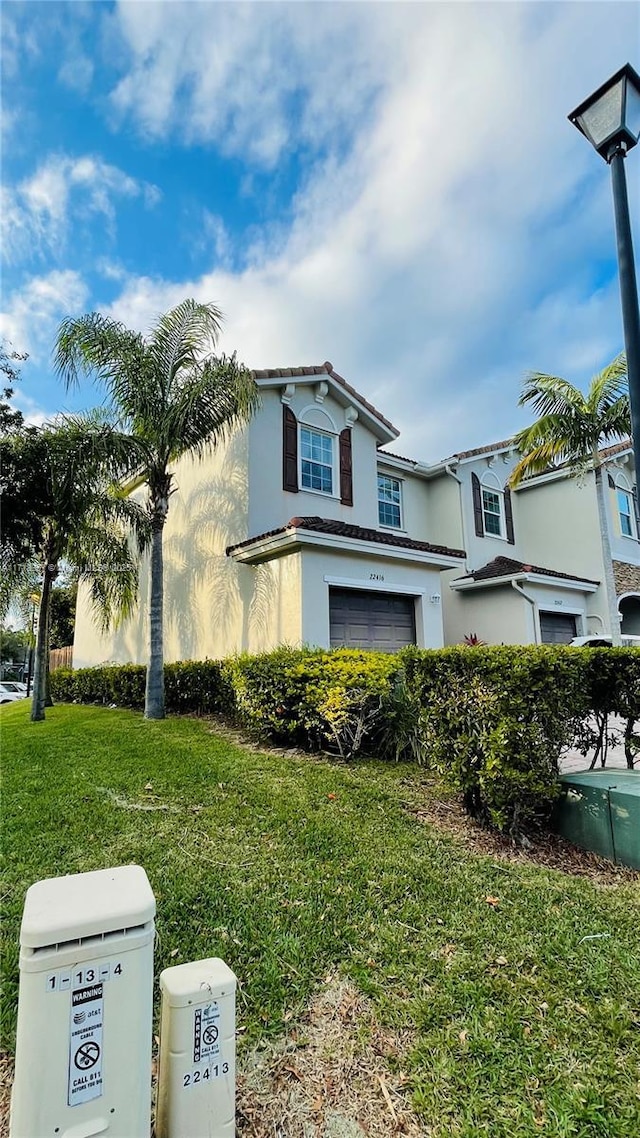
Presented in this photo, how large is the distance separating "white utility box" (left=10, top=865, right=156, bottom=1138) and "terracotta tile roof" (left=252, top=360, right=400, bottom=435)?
11.4 m

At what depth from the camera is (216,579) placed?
13.1 metres

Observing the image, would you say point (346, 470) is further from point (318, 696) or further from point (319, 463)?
point (318, 696)

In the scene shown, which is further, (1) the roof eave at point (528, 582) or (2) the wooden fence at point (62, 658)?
(2) the wooden fence at point (62, 658)

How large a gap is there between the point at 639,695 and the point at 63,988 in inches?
216

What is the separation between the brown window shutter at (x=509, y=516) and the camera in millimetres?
20234

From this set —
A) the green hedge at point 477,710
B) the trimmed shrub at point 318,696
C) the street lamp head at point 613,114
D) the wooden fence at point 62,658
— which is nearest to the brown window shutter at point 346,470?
the trimmed shrub at point 318,696

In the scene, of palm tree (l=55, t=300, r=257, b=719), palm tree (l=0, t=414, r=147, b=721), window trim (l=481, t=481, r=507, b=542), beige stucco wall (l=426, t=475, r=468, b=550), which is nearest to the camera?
palm tree (l=55, t=300, r=257, b=719)

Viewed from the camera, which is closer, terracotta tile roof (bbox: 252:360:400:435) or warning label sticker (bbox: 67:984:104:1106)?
warning label sticker (bbox: 67:984:104:1106)

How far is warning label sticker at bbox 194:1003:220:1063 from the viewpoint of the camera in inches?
76.5

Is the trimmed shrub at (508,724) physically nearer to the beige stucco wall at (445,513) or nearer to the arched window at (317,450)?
the arched window at (317,450)

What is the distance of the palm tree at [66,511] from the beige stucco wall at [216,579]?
1.41m

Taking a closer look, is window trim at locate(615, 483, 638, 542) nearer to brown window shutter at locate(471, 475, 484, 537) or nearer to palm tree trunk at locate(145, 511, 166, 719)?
brown window shutter at locate(471, 475, 484, 537)

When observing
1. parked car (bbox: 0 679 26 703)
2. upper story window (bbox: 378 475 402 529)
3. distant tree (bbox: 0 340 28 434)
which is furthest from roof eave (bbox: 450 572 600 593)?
parked car (bbox: 0 679 26 703)

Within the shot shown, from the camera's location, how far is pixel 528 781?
14.8 feet
